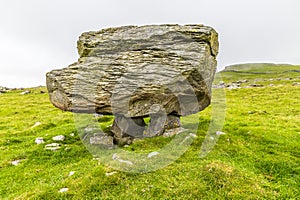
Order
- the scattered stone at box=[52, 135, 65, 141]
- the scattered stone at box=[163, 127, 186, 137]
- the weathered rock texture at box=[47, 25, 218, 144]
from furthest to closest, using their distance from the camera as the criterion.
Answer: the scattered stone at box=[52, 135, 65, 141] < the scattered stone at box=[163, 127, 186, 137] < the weathered rock texture at box=[47, 25, 218, 144]

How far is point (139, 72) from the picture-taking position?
17453 mm

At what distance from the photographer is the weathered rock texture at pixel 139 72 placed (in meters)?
17.3

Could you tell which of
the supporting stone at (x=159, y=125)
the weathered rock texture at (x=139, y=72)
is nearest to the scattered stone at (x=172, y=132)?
the supporting stone at (x=159, y=125)

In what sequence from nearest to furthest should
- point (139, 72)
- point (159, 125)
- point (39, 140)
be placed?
1. point (139, 72)
2. point (159, 125)
3. point (39, 140)

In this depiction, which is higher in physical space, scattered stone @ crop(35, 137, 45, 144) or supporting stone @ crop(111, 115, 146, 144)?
supporting stone @ crop(111, 115, 146, 144)

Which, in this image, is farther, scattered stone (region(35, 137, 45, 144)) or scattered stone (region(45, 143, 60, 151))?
scattered stone (region(35, 137, 45, 144))

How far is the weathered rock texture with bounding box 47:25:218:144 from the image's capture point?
56.9ft

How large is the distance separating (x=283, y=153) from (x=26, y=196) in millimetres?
16499

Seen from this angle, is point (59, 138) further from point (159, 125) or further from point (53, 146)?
point (159, 125)

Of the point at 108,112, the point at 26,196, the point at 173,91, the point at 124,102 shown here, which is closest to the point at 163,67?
the point at 173,91

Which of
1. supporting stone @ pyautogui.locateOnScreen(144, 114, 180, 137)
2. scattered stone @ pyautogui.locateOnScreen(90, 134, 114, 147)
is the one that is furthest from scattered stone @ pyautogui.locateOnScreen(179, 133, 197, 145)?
scattered stone @ pyautogui.locateOnScreen(90, 134, 114, 147)

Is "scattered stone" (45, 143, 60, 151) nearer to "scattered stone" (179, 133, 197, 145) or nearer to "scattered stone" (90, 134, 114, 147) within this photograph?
"scattered stone" (90, 134, 114, 147)

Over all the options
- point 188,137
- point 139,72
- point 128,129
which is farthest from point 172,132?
point 139,72

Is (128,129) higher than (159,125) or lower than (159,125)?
lower
